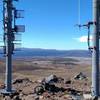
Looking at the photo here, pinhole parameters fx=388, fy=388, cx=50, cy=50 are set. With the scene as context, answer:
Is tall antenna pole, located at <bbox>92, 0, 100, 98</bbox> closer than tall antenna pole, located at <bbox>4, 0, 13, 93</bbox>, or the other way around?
tall antenna pole, located at <bbox>92, 0, 100, 98</bbox>

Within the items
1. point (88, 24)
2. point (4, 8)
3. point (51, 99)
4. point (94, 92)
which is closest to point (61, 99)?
point (51, 99)

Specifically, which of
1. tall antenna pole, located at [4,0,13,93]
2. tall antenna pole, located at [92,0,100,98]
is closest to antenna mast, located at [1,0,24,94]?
tall antenna pole, located at [4,0,13,93]

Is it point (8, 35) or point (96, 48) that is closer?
point (96, 48)

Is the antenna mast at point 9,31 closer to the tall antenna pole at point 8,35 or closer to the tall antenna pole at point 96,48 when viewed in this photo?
the tall antenna pole at point 8,35

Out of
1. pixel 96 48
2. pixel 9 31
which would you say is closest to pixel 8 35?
pixel 9 31

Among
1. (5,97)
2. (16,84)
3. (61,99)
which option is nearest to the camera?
(61,99)

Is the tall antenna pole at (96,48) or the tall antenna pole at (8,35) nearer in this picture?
the tall antenna pole at (96,48)

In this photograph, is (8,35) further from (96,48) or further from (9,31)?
(96,48)

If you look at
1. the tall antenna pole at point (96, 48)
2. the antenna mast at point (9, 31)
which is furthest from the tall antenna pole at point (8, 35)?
the tall antenna pole at point (96, 48)

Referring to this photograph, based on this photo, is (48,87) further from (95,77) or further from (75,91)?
(95,77)

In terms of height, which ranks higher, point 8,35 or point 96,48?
point 8,35

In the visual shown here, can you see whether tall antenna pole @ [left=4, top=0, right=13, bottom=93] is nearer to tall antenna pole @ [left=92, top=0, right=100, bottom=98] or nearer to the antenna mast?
the antenna mast
